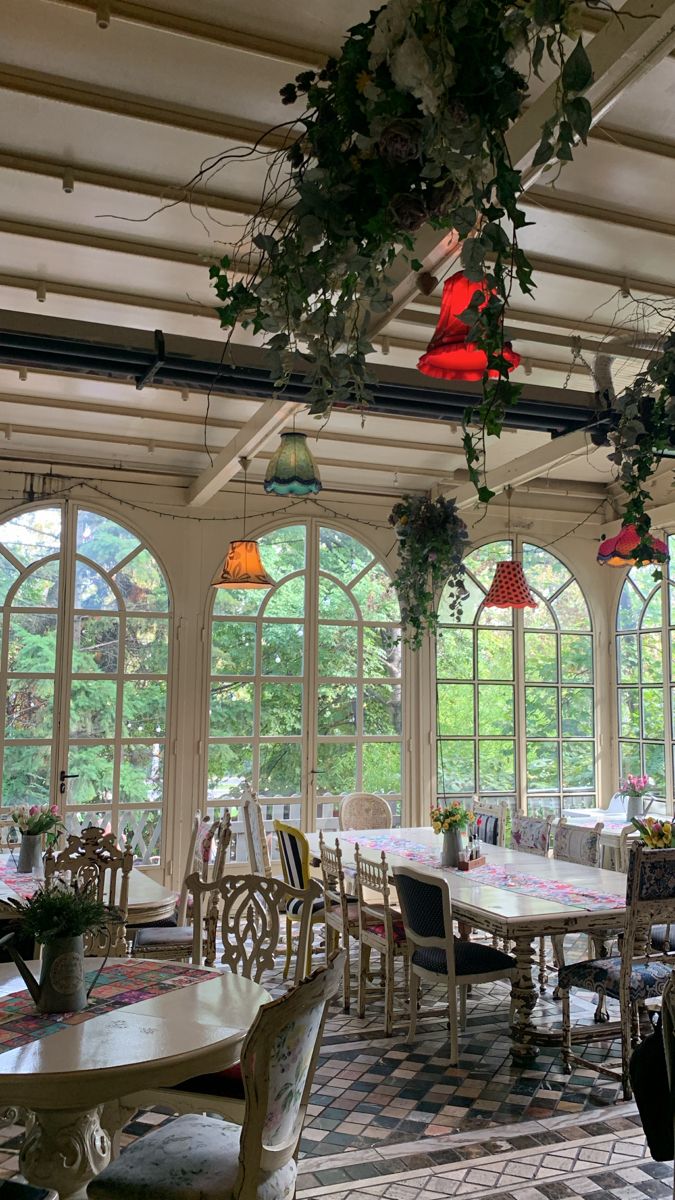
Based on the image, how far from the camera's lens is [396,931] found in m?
5.08

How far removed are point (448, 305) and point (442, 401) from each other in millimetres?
2009

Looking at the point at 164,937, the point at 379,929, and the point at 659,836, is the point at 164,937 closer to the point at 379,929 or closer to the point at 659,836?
the point at 379,929

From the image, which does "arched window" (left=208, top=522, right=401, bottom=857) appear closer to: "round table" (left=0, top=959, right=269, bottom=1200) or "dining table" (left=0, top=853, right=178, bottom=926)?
"dining table" (left=0, top=853, right=178, bottom=926)

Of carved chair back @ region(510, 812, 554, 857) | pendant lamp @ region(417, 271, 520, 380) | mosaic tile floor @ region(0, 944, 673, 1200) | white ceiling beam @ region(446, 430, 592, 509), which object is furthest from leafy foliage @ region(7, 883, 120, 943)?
carved chair back @ region(510, 812, 554, 857)

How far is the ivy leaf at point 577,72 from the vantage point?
48.1 inches

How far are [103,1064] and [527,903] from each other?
2.68m

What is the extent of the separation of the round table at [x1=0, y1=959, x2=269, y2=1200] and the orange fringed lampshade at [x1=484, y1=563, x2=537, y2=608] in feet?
14.5

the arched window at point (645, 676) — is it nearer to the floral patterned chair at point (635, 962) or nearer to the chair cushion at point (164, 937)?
the floral patterned chair at point (635, 962)

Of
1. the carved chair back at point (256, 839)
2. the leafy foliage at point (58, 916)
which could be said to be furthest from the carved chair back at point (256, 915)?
the carved chair back at point (256, 839)

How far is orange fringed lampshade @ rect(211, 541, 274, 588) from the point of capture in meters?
6.22

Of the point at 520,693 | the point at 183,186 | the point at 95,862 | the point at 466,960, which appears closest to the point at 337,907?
the point at 466,960

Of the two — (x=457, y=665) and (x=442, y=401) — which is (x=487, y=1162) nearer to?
(x=442, y=401)

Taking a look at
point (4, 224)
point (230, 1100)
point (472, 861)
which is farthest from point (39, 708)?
point (230, 1100)

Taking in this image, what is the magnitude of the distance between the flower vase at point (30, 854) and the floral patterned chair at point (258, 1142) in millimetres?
2824
